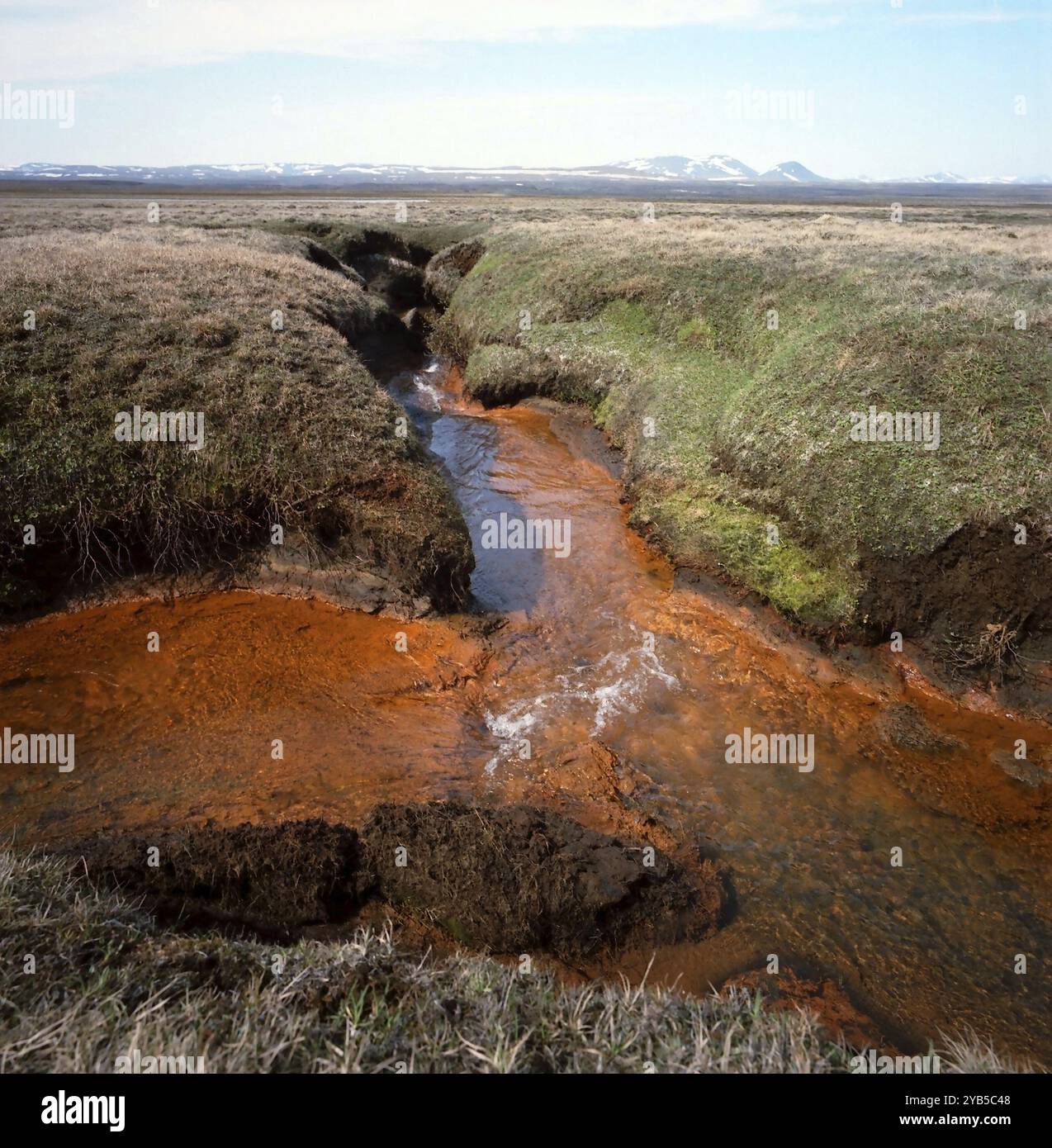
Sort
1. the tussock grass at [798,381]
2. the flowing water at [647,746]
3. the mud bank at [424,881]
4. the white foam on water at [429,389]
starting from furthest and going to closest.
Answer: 1. the white foam on water at [429,389]
2. the tussock grass at [798,381]
3. the flowing water at [647,746]
4. the mud bank at [424,881]

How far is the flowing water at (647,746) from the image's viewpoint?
7246 millimetres

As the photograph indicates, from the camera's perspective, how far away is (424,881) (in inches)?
275

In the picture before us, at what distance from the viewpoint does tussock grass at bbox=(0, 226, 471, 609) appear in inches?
461

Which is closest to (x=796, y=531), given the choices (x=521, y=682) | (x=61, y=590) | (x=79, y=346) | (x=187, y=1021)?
(x=521, y=682)

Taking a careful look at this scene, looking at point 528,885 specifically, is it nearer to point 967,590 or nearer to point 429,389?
point 967,590

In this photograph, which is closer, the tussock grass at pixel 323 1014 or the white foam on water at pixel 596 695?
the tussock grass at pixel 323 1014

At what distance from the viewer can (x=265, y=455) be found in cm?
1265

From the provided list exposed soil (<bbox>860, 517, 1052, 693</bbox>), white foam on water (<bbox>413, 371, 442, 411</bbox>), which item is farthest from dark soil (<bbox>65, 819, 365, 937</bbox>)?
white foam on water (<bbox>413, 371, 442, 411</bbox>)

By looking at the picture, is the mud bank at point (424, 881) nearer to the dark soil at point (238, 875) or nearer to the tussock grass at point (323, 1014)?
the dark soil at point (238, 875)

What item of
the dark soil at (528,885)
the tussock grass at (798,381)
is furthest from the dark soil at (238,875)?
the tussock grass at (798,381)

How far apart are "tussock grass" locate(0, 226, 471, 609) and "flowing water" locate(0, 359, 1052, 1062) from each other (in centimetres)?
112

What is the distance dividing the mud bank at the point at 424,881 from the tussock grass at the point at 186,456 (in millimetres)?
5598
